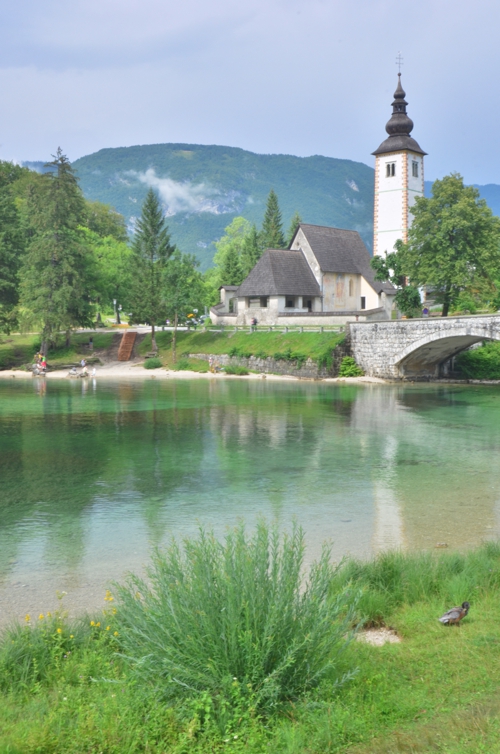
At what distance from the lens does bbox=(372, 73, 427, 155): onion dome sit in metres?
65.8

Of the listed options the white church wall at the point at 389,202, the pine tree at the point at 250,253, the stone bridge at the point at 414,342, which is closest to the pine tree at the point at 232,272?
the pine tree at the point at 250,253

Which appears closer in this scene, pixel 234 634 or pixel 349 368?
pixel 234 634

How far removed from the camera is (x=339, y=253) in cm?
6906

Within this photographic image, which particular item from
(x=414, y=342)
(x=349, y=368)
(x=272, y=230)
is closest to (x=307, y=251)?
(x=349, y=368)

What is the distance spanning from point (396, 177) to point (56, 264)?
1277 inches

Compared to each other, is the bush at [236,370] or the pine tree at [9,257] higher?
the pine tree at [9,257]

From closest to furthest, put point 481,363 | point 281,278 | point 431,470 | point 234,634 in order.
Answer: point 234,634 → point 431,470 → point 481,363 → point 281,278

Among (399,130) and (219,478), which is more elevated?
(399,130)

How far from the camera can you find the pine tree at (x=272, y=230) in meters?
95.1

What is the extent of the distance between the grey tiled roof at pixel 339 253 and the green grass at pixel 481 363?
1667 cm

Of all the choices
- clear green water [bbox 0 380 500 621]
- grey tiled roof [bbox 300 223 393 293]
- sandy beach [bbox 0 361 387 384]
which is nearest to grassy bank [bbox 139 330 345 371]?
sandy beach [bbox 0 361 387 384]

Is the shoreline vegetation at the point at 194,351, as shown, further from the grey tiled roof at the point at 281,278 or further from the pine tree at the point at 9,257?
the grey tiled roof at the point at 281,278

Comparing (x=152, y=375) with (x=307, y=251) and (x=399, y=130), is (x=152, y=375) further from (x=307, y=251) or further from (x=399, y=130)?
(x=399, y=130)

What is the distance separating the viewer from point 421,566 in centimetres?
1042
